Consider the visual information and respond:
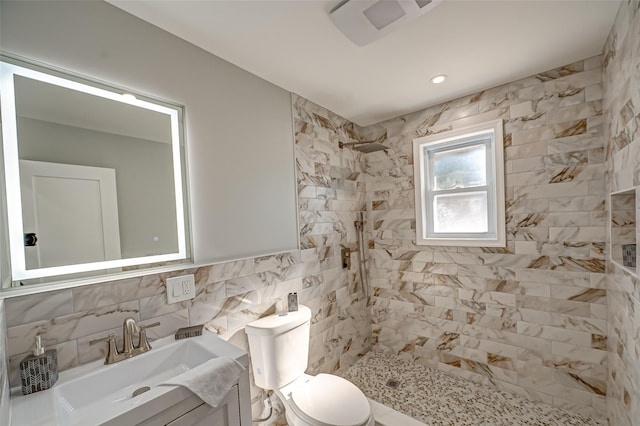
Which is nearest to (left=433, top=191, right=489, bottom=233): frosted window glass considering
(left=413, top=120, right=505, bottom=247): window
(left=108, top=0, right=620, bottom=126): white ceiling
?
(left=413, top=120, right=505, bottom=247): window

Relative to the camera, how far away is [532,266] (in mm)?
1951

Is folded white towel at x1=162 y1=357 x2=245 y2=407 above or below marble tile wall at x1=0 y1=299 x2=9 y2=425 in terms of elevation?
below

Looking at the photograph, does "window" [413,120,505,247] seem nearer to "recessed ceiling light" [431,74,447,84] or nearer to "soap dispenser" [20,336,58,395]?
"recessed ceiling light" [431,74,447,84]

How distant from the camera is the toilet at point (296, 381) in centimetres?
138

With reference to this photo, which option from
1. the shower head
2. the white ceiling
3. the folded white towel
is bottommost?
the folded white towel

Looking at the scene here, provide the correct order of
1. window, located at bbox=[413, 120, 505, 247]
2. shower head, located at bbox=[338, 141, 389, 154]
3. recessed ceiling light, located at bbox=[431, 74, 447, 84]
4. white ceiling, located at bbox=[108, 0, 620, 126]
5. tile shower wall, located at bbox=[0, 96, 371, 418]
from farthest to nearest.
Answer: shower head, located at bbox=[338, 141, 389, 154] < window, located at bbox=[413, 120, 505, 247] < recessed ceiling light, located at bbox=[431, 74, 447, 84] < white ceiling, located at bbox=[108, 0, 620, 126] < tile shower wall, located at bbox=[0, 96, 371, 418]

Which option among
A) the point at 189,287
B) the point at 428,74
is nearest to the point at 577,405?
the point at 428,74

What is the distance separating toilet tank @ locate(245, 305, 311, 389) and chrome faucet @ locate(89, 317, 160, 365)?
57 cm

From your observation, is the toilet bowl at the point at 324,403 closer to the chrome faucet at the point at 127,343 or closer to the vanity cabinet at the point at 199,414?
the vanity cabinet at the point at 199,414

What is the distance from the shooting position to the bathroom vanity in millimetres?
811

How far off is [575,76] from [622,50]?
1.64 feet

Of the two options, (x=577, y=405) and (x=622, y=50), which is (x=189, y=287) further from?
(x=577, y=405)

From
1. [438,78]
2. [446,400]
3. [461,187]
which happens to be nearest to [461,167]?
[461,187]

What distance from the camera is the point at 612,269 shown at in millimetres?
1583
